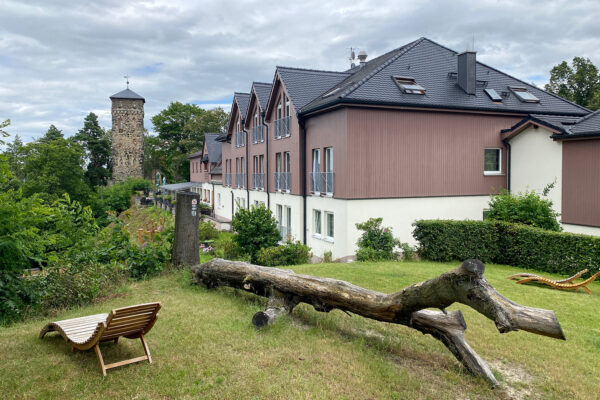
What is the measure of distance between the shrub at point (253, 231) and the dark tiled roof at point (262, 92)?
11.9 meters

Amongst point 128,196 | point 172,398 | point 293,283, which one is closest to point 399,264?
point 293,283

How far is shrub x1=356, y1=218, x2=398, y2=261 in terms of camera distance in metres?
15.9

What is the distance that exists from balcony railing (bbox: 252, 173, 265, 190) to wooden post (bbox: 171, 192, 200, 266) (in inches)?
664

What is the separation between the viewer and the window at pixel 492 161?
2088 cm

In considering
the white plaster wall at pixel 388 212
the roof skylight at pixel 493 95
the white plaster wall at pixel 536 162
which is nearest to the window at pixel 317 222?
the white plaster wall at pixel 388 212

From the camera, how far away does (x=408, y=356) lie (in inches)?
233

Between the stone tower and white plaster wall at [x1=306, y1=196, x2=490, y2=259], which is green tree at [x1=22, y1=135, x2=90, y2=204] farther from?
white plaster wall at [x1=306, y1=196, x2=490, y2=259]

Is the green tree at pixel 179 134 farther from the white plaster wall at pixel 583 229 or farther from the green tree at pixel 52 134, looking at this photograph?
the white plaster wall at pixel 583 229

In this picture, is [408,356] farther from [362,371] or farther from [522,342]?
[522,342]

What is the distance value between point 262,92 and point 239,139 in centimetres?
597

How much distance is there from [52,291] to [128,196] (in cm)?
5254

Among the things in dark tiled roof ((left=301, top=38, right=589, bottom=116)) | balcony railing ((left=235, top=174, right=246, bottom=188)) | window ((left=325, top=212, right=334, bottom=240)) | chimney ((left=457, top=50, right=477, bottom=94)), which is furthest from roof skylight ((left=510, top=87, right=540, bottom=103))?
balcony railing ((left=235, top=174, right=246, bottom=188))

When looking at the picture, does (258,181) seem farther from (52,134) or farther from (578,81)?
(52,134)

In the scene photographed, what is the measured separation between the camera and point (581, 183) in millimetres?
17562
